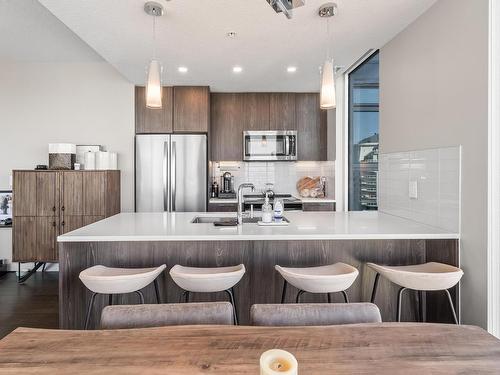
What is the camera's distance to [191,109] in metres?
4.42

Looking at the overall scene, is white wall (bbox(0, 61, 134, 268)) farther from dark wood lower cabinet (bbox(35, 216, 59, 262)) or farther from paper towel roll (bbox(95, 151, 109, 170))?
dark wood lower cabinet (bbox(35, 216, 59, 262))

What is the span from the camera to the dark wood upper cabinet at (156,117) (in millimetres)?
4406

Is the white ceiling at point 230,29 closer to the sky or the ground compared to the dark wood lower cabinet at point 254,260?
closer to the sky

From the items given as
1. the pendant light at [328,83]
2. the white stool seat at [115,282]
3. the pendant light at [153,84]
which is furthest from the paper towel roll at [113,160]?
the pendant light at [328,83]

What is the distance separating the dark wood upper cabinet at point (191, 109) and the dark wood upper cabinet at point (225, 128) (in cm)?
31

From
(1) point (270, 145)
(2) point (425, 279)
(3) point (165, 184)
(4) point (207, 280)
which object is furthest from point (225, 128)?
(2) point (425, 279)

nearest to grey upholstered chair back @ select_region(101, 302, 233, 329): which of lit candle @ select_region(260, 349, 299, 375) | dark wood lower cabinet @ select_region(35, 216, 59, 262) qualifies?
lit candle @ select_region(260, 349, 299, 375)

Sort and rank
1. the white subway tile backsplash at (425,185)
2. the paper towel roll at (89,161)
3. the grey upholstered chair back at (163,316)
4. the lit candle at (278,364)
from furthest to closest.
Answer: the paper towel roll at (89,161)
the white subway tile backsplash at (425,185)
the grey upholstered chair back at (163,316)
the lit candle at (278,364)

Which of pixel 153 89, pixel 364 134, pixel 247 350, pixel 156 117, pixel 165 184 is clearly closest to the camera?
pixel 247 350

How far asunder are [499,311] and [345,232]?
2.97 feet

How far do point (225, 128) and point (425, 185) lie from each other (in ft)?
9.58

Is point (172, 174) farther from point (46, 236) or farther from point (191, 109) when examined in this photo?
point (46, 236)

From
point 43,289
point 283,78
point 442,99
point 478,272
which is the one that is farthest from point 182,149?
point 478,272

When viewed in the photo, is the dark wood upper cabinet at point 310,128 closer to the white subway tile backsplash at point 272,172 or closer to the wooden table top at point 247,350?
the white subway tile backsplash at point 272,172
